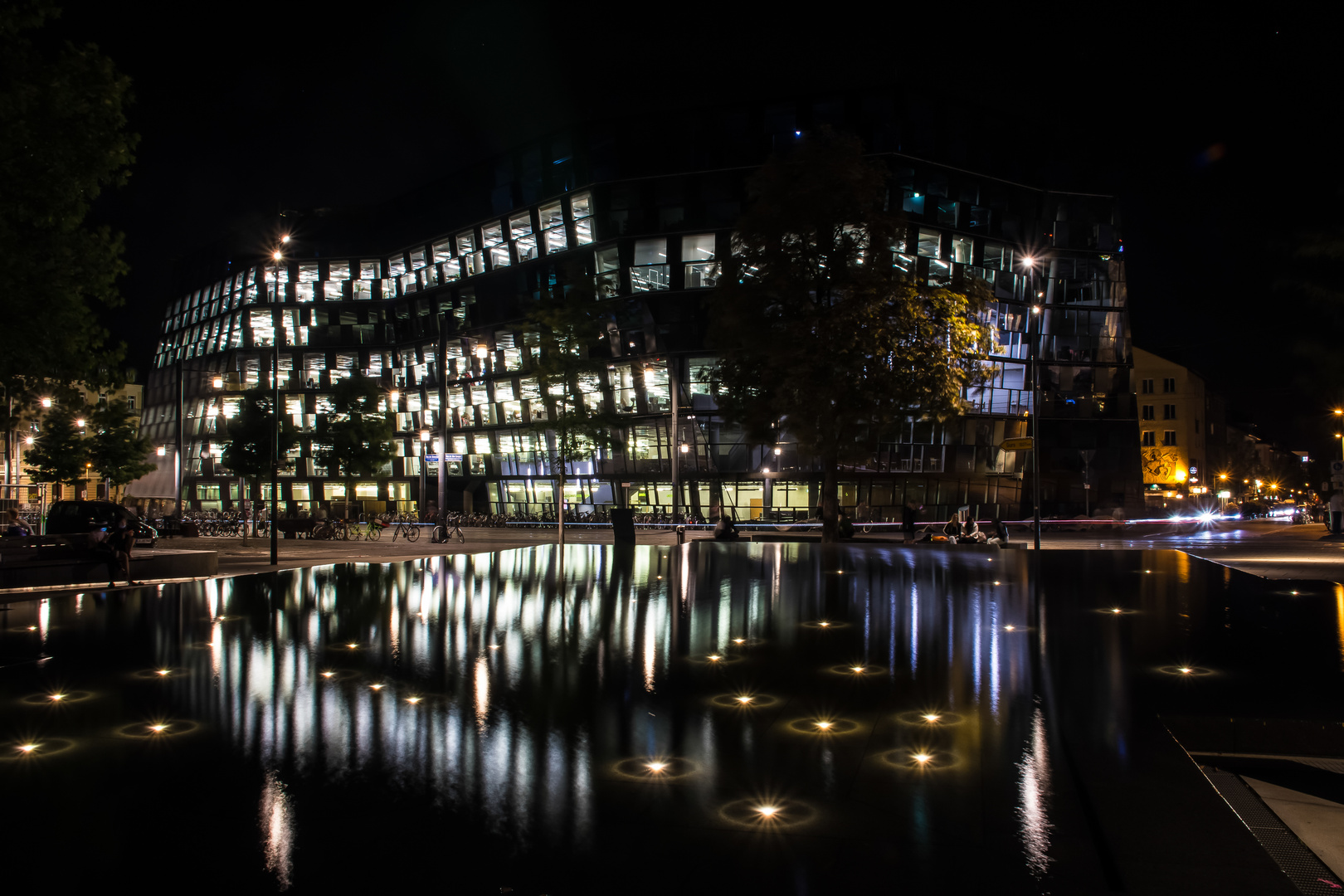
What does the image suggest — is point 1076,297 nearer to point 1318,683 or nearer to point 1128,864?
point 1318,683

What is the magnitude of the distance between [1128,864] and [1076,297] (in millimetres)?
59474

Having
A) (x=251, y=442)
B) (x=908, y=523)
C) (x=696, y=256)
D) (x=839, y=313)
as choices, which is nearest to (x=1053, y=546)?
(x=908, y=523)

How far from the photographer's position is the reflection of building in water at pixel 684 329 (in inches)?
2034

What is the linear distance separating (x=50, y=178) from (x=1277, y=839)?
16082 mm

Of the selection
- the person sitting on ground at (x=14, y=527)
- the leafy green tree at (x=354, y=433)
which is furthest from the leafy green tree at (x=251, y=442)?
the person sitting on ground at (x=14, y=527)

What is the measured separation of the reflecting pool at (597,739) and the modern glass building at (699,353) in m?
35.7

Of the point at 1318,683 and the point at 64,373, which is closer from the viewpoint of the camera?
the point at 1318,683

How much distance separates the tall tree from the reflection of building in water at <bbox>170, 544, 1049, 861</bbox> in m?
7.93

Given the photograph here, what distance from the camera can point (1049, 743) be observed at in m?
4.94

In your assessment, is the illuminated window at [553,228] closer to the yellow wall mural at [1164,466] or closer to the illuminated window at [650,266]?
the illuminated window at [650,266]

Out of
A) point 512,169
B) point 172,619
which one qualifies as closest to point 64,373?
point 172,619

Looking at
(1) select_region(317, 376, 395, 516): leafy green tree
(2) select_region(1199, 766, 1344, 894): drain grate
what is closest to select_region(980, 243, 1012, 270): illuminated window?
(1) select_region(317, 376, 395, 516): leafy green tree

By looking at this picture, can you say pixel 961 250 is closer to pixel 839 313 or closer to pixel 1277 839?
pixel 839 313

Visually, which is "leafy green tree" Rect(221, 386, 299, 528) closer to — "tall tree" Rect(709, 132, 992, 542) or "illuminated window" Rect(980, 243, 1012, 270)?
"tall tree" Rect(709, 132, 992, 542)
